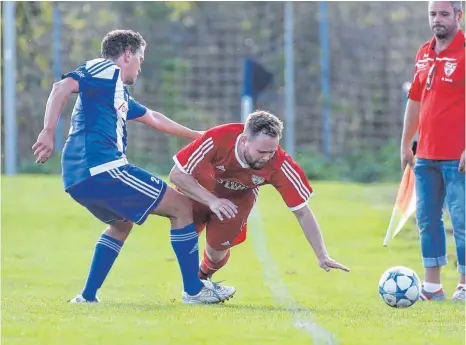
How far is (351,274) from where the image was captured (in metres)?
9.49

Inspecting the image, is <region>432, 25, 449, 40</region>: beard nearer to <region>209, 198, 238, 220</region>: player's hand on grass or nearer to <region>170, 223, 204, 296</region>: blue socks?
<region>209, 198, 238, 220</region>: player's hand on grass

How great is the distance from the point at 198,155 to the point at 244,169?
31 centimetres

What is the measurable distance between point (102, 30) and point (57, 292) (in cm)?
1781

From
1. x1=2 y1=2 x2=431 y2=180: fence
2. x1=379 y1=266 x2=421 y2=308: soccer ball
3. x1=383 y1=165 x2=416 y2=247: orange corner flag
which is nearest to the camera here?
x1=379 y1=266 x2=421 y2=308: soccer ball

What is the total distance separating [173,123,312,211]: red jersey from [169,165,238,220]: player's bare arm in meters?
0.05

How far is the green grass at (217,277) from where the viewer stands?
5402mm

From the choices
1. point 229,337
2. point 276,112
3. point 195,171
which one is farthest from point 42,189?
point 229,337

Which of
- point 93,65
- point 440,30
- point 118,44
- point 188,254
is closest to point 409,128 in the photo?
point 440,30

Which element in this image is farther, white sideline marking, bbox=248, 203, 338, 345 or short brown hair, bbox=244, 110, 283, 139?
short brown hair, bbox=244, 110, 283, 139

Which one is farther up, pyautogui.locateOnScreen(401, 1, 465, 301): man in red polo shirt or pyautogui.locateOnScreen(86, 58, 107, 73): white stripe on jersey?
pyautogui.locateOnScreen(86, 58, 107, 73): white stripe on jersey

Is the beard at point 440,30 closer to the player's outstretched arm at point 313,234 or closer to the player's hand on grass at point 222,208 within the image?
the player's outstretched arm at point 313,234

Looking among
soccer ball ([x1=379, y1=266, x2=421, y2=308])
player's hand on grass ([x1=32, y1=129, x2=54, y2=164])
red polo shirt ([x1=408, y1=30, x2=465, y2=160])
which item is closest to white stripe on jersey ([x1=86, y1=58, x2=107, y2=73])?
player's hand on grass ([x1=32, y1=129, x2=54, y2=164])

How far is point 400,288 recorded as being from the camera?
22.9 ft

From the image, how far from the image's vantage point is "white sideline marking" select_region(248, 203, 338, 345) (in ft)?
18.0
